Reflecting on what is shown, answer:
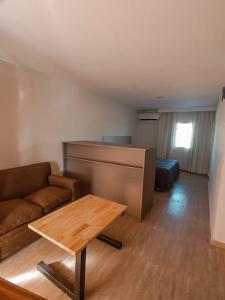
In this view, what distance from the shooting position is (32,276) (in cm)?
146

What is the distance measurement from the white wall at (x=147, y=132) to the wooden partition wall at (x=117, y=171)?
3.87 meters

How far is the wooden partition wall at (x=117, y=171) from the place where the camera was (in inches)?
95.6

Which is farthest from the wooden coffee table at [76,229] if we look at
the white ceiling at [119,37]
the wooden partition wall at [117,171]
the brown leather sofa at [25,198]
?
the white ceiling at [119,37]

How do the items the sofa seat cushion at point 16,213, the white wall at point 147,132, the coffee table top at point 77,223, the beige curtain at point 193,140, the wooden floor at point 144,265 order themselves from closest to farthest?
the coffee table top at point 77,223 → the wooden floor at point 144,265 → the sofa seat cushion at point 16,213 → the beige curtain at point 193,140 → the white wall at point 147,132

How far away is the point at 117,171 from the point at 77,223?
1.33m

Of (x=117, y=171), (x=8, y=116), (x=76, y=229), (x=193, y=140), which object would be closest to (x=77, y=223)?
(x=76, y=229)

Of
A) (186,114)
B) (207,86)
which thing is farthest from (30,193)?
(186,114)

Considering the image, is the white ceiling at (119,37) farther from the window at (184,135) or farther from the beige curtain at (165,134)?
the beige curtain at (165,134)

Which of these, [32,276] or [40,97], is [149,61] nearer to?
[40,97]

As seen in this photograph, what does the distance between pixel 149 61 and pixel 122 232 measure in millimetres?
2432

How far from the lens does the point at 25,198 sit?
219cm

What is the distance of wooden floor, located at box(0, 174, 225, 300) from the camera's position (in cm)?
136

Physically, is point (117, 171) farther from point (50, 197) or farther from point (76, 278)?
point (76, 278)

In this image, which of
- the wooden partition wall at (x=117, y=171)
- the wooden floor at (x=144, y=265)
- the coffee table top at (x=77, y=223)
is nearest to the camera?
the coffee table top at (x=77, y=223)
